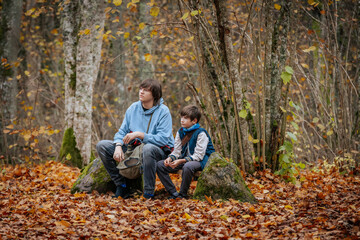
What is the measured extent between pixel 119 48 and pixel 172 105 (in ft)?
10.3

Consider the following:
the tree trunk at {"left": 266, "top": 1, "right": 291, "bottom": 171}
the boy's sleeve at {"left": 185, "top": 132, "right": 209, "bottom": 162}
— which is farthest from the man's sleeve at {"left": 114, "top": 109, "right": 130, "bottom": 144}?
the tree trunk at {"left": 266, "top": 1, "right": 291, "bottom": 171}

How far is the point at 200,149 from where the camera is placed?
417cm

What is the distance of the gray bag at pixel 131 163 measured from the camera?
4.12 metres

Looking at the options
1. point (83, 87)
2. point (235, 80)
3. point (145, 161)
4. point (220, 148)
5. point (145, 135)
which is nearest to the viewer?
point (145, 161)

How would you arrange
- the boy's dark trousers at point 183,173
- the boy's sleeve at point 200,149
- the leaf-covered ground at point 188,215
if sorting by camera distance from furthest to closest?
the boy's sleeve at point 200,149 < the boy's dark trousers at point 183,173 < the leaf-covered ground at point 188,215

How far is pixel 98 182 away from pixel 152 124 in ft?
3.77

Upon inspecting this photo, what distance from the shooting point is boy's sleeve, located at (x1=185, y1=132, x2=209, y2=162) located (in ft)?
13.6

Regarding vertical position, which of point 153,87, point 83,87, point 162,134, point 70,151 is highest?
point 83,87

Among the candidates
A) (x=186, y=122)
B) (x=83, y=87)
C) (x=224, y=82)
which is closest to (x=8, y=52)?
(x=83, y=87)

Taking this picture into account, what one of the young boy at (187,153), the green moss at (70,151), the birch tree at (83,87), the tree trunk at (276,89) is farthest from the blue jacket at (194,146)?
the green moss at (70,151)

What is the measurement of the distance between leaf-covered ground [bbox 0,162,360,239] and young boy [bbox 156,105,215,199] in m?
0.24

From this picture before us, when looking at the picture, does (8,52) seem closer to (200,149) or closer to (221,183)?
(200,149)

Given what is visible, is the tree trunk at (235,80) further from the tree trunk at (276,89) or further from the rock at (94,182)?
the rock at (94,182)

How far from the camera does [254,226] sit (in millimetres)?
2969
